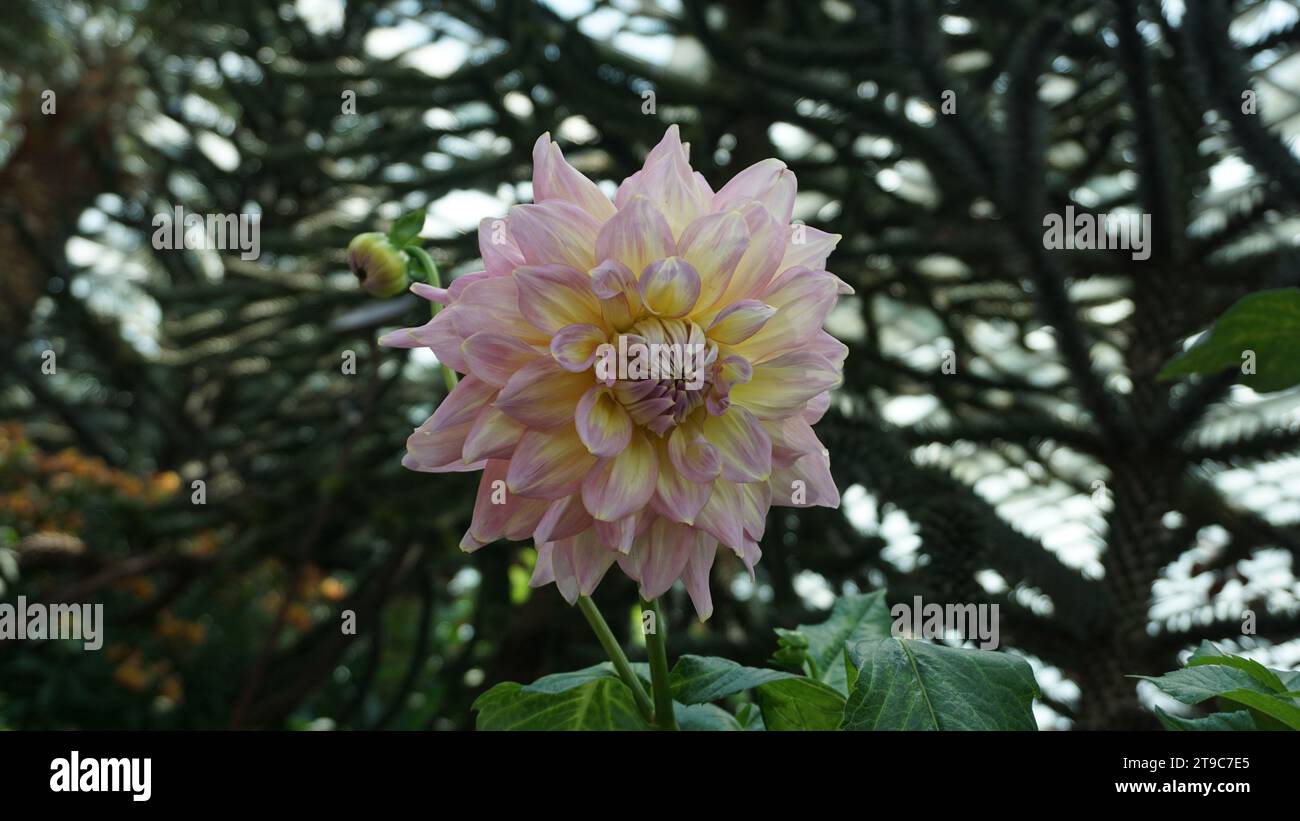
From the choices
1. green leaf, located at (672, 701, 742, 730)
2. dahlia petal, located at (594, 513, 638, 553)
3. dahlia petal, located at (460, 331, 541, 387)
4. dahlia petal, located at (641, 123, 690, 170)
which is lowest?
green leaf, located at (672, 701, 742, 730)

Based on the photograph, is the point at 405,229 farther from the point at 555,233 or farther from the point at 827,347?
the point at 827,347

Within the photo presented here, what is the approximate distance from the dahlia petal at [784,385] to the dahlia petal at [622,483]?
6 centimetres

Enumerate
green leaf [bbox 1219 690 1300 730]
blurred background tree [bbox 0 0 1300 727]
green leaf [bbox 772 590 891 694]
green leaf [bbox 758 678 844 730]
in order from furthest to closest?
1. blurred background tree [bbox 0 0 1300 727]
2. green leaf [bbox 772 590 891 694]
3. green leaf [bbox 758 678 844 730]
4. green leaf [bbox 1219 690 1300 730]

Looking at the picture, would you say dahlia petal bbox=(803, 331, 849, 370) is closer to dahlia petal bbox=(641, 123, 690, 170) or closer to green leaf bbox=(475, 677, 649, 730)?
dahlia petal bbox=(641, 123, 690, 170)

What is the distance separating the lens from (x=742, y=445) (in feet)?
1.84

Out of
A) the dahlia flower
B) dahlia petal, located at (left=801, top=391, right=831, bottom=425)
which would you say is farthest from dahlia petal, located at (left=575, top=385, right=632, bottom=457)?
dahlia petal, located at (left=801, top=391, right=831, bottom=425)

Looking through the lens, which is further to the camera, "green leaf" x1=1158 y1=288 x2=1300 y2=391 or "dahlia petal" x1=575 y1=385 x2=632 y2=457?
"green leaf" x1=1158 y1=288 x2=1300 y2=391

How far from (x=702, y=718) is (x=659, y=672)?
10 centimetres

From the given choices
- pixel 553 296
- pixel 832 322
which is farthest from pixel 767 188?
pixel 832 322

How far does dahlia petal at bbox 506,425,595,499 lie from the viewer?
1.81 ft

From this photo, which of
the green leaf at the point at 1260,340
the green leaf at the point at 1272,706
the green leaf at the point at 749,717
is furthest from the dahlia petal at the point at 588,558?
the green leaf at the point at 1260,340

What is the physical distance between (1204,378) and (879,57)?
3.33 feet

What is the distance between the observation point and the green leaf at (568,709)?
656 millimetres

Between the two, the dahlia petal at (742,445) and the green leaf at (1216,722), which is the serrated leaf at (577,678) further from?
the green leaf at (1216,722)
